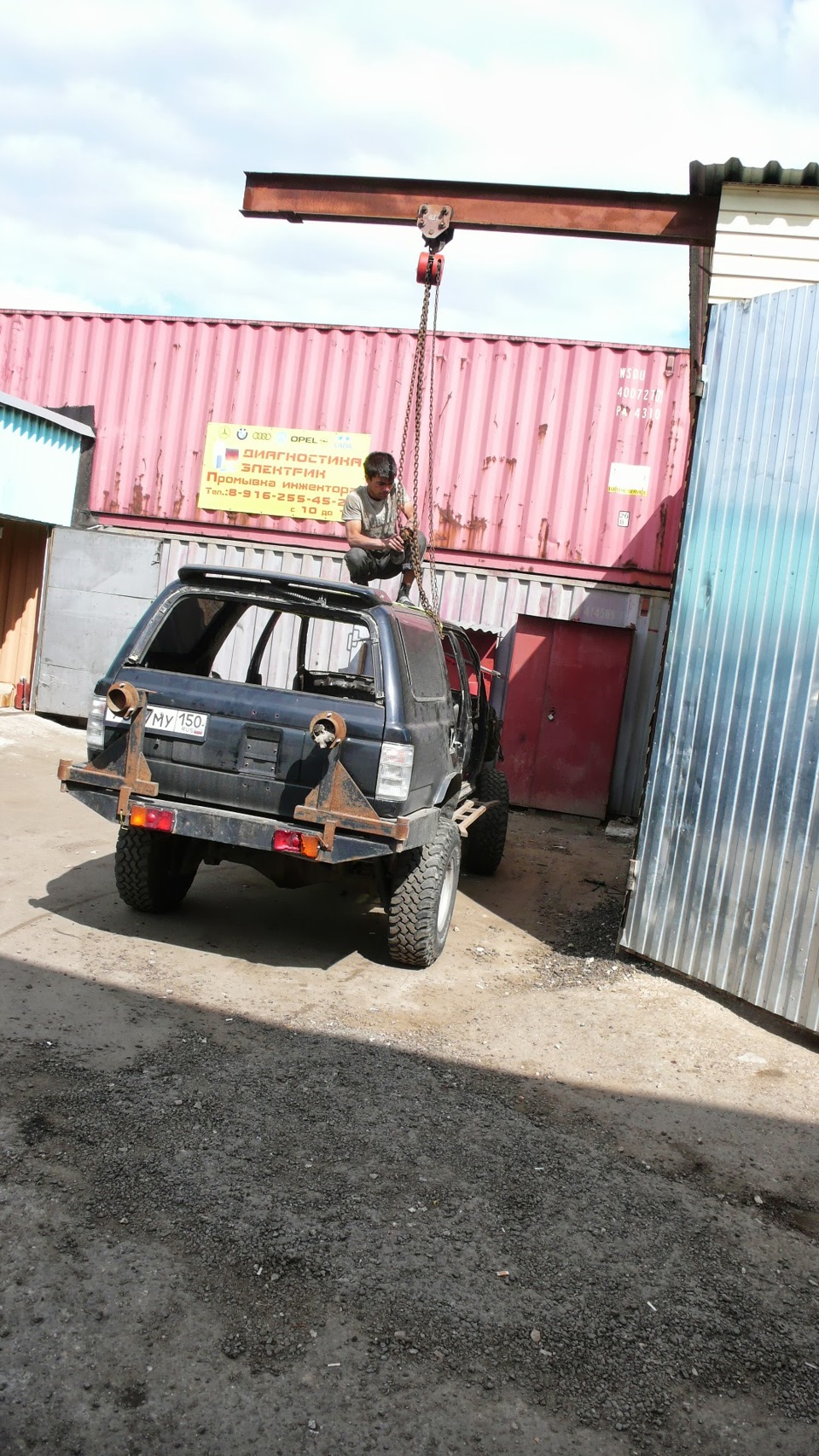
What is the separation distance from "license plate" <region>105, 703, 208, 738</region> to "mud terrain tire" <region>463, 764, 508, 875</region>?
11.6 ft

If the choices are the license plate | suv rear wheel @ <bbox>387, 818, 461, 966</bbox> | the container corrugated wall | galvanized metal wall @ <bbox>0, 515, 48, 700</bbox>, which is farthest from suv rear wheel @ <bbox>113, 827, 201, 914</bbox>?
galvanized metal wall @ <bbox>0, 515, 48, 700</bbox>

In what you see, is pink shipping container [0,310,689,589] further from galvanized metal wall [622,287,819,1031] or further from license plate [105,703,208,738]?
license plate [105,703,208,738]

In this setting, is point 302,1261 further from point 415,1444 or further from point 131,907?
point 131,907

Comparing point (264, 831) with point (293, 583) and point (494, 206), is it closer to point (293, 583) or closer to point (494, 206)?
point (293, 583)

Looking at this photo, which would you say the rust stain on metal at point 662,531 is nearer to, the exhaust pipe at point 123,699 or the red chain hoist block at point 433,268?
the red chain hoist block at point 433,268

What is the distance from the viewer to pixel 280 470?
43.0 ft

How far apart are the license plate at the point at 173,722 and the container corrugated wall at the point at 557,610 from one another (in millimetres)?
7386

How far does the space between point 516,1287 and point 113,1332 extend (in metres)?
1.09

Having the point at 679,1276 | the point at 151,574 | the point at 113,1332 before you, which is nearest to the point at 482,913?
the point at 679,1276

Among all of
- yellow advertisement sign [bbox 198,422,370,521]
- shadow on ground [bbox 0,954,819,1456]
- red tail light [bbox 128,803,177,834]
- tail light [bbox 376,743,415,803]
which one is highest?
yellow advertisement sign [bbox 198,422,370,521]

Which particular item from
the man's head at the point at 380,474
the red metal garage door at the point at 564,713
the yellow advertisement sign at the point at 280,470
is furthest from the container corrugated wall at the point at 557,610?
the man's head at the point at 380,474

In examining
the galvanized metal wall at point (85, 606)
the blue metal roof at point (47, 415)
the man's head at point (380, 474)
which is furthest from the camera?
the galvanized metal wall at point (85, 606)

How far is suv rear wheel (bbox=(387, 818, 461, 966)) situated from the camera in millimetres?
5488

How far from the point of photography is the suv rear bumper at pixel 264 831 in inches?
192
